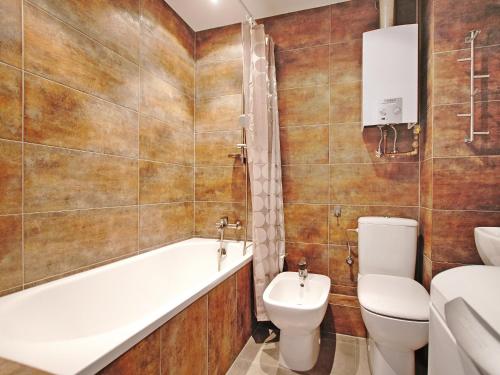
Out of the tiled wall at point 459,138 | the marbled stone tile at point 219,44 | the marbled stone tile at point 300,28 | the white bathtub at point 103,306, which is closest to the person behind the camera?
the white bathtub at point 103,306

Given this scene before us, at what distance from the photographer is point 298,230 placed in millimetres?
2201

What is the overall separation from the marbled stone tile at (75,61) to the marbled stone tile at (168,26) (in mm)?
411

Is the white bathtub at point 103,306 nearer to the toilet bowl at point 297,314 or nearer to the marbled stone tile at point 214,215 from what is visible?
the marbled stone tile at point 214,215

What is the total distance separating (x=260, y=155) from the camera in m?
1.97

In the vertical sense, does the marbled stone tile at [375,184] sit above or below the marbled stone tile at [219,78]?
below

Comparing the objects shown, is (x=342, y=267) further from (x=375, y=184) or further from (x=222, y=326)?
(x=222, y=326)

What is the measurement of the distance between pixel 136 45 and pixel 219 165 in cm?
111

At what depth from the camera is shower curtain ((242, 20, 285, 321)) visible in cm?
193

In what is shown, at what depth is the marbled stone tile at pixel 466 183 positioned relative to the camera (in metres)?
1.48

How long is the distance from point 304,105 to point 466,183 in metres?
1.22

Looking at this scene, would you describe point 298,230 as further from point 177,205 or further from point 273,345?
point 177,205

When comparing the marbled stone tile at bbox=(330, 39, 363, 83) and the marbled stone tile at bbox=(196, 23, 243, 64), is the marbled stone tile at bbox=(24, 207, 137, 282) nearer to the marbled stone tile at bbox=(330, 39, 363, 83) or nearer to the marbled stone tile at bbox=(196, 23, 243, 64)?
the marbled stone tile at bbox=(196, 23, 243, 64)

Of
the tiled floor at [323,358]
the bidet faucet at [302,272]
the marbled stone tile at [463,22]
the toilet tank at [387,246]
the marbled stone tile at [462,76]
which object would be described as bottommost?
the tiled floor at [323,358]

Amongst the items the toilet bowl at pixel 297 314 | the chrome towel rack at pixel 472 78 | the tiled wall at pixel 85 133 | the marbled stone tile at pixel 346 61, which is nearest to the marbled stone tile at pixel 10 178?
the tiled wall at pixel 85 133
